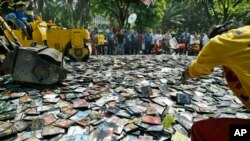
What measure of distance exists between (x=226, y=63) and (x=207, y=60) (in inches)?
5.8

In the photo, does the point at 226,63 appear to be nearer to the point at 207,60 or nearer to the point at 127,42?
the point at 207,60

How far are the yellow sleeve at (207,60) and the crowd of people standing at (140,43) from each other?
17.9 meters

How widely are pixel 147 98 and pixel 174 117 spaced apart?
1.25 meters

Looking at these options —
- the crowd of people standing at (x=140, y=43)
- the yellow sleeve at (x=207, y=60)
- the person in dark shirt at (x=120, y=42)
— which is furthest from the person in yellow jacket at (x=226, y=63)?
the person in dark shirt at (x=120, y=42)

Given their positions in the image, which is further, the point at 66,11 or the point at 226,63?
the point at 66,11

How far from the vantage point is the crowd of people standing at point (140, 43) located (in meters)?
21.0

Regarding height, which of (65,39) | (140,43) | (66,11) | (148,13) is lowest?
(140,43)

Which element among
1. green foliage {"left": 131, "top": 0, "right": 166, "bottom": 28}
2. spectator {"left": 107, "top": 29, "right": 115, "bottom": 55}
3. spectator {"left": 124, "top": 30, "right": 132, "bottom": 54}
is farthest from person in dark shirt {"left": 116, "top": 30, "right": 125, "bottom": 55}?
green foliage {"left": 131, "top": 0, "right": 166, "bottom": 28}

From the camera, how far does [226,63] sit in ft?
8.07

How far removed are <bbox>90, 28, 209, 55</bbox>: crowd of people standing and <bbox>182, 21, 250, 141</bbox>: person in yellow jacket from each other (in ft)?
59.1

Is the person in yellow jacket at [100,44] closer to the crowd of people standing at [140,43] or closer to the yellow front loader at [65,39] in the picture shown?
the crowd of people standing at [140,43]

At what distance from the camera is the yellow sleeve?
2.47m

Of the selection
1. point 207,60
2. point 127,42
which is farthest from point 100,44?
point 207,60

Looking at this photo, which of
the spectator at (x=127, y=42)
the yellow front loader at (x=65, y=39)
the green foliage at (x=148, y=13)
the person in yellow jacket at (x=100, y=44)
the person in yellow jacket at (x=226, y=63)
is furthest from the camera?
the green foliage at (x=148, y=13)
